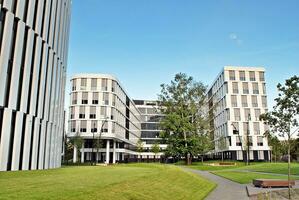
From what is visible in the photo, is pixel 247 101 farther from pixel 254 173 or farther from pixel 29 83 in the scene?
pixel 29 83

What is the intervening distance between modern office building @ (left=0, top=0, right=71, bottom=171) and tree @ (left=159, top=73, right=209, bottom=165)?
25865mm

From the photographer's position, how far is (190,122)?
2308 inches

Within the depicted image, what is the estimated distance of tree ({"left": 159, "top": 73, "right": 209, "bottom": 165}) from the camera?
55.1 m

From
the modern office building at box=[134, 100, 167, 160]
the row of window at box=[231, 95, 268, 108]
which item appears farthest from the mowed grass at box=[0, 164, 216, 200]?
the modern office building at box=[134, 100, 167, 160]

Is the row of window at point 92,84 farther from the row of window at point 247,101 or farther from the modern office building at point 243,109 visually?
the row of window at point 247,101

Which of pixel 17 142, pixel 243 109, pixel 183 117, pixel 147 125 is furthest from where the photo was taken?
pixel 147 125

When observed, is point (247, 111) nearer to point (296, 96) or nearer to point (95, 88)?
point (95, 88)

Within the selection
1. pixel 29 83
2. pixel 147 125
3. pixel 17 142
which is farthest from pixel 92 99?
pixel 147 125

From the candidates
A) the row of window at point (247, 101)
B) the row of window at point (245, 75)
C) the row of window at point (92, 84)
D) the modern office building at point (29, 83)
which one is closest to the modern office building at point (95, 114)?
the row of window at point (92, 84)

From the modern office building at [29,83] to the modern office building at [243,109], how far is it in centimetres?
5130

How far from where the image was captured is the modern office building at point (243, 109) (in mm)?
75875

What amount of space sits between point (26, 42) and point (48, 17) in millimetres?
5577

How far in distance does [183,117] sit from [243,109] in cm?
2788

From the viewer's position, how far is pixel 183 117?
56.4 m
